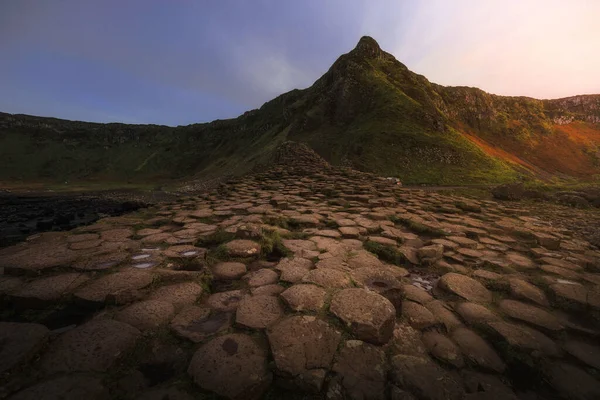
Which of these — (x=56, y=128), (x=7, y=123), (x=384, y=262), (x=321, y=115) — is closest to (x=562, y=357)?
(x=384, y=262)

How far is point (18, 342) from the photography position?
1510 mm

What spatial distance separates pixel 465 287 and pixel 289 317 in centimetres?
186

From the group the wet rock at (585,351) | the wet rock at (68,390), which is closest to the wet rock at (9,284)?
the wet rock at (68,390)

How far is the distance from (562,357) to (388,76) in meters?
31.7

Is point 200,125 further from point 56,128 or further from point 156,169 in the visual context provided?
point 56,128

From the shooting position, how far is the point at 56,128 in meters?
62.5

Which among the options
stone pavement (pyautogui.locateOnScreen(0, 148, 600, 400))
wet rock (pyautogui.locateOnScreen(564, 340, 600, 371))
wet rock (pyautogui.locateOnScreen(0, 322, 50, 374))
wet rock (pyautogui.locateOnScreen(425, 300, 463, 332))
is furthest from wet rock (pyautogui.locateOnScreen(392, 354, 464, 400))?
wet rock (pyautogui.locateOnScreen(0, 322, 50, 374))

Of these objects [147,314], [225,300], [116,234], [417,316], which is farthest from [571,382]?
[116,234]

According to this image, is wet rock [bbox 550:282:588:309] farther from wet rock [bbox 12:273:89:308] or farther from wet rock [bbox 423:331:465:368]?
wet rock [bbox 12:273:89:308]

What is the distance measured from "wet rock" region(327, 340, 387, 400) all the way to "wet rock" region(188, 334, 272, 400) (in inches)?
15.0

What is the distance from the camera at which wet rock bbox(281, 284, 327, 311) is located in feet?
6.74

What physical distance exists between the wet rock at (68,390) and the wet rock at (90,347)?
7cm

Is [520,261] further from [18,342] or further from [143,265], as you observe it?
[18,342]

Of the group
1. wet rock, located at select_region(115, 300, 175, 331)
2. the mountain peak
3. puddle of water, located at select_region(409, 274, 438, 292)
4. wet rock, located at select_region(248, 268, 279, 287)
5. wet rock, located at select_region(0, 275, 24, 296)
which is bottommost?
puddle of water, located at select_region(409, 274, 438, 292)
